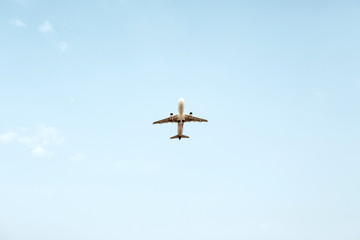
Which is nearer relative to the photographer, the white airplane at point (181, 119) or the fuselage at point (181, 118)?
the fuselage at point (181, 118)

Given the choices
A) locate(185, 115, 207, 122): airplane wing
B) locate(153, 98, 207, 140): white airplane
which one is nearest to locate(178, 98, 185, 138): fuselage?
locate(153, 98, 207, 140): white airplane

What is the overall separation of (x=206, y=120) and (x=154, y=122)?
64.9 feet

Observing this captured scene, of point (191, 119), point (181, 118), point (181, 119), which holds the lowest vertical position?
point (181, 119)

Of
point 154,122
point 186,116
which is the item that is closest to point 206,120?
point 186,116

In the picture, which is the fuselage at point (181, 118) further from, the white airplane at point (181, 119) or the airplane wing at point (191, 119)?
the airplane wing at point (191, 119)

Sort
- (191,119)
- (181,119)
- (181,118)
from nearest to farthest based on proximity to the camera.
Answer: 1. (181,118)
2. (181,119)
3. (191,119)

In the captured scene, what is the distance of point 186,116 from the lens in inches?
6649

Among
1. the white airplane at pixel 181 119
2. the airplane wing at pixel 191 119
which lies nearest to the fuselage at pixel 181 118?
the white airplane at pixel 181 119

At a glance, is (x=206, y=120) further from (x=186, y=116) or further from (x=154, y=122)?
(x=154, y=122)

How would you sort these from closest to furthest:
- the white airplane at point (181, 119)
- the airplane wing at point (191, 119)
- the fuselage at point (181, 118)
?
the fuselage at point (181, 118), the white airplane at point (181, 119), the airplane wing at point (191, 119)

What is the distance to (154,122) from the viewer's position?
17200 cm

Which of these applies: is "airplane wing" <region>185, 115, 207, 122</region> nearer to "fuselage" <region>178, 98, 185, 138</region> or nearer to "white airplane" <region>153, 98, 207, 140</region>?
"white airplane" <region>153, 98, 207, 140</region>

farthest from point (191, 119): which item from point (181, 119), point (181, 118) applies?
point (181, 118)

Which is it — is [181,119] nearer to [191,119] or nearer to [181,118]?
[181,118]
